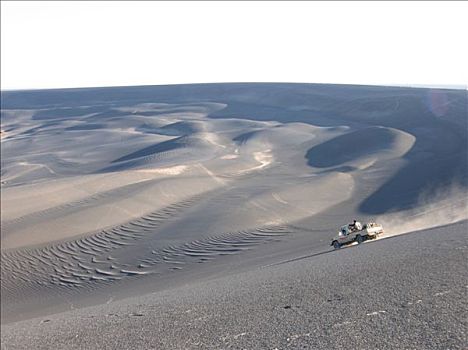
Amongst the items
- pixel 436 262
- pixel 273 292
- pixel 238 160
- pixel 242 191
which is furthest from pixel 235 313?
pixel 238 160

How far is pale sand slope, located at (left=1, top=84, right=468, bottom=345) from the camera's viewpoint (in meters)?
21.0

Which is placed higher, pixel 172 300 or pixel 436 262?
pixel 436 262

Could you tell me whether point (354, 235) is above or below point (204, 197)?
above

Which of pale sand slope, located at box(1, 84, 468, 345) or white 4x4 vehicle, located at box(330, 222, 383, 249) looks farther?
pale sand slope, located at box(1, 84, 468, 345)

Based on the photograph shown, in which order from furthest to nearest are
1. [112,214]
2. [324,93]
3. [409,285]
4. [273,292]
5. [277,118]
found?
[324,93] → [277,118] → [112,214] → [273,292] → [409,285]

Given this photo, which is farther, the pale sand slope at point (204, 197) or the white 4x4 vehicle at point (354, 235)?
the pale sand slope at point (204, 197)

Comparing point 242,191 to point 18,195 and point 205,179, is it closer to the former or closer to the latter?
point 205,179

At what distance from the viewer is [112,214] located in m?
28.5

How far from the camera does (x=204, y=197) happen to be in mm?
32094

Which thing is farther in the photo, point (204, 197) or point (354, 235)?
point (204, 197)

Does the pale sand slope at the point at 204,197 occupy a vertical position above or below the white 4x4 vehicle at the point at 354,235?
below

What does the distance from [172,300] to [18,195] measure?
22.7 m

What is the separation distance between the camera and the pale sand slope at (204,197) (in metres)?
21.0

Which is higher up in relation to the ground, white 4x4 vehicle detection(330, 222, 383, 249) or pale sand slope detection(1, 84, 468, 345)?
white 4x4 vehicle detection(330, 222, 383, 249)
